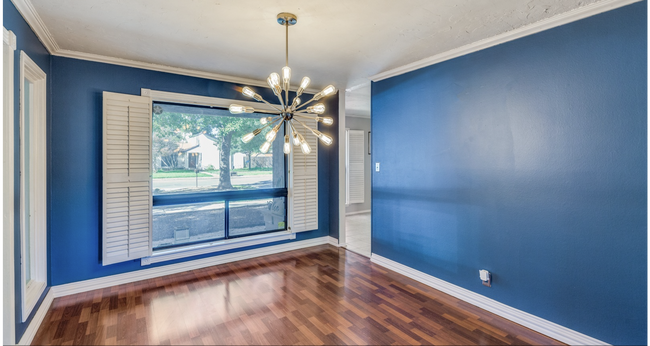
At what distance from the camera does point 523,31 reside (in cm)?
245

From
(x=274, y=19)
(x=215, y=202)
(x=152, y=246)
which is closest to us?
(x=274, y=19)

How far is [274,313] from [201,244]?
1.61 m

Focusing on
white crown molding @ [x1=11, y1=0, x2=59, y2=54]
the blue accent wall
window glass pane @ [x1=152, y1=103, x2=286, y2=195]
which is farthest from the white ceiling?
window glass pane @ [x1=152, y1=103, x2=286, y2=195]

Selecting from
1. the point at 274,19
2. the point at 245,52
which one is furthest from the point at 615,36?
the point at 245,52

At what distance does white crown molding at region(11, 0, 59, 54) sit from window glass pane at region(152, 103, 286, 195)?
1.00 meters

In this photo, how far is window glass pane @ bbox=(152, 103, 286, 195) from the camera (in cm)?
359

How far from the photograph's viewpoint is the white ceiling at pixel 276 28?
2.14 meters

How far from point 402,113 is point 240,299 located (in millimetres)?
2594

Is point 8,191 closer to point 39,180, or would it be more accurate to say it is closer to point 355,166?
point 39,180

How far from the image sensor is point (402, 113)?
139 inches

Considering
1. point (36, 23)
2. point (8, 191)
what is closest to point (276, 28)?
point (36, 23)

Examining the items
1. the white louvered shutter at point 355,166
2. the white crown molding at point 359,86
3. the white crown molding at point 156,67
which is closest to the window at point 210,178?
the white crown molding at point 156,67

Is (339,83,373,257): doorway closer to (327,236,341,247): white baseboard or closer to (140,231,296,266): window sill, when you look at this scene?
(327,236,341,247): white baseboard

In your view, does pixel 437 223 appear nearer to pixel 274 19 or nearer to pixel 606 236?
pixel 606 236
